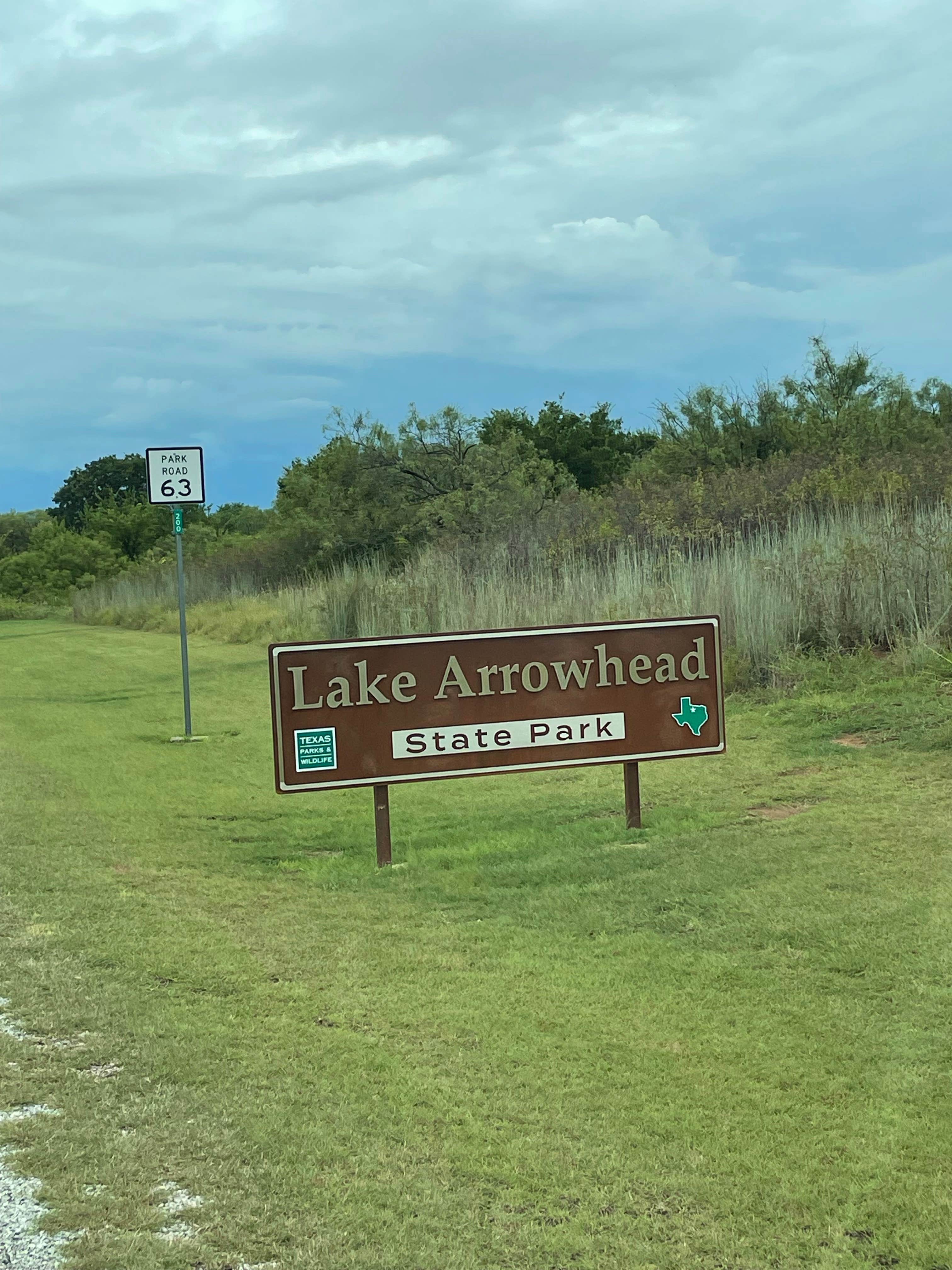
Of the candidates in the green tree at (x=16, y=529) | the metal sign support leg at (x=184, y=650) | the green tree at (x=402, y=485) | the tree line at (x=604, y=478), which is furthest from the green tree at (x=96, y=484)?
the metal sign support leg at (x=184, y=650)

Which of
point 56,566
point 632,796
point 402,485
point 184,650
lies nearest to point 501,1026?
point 632,796

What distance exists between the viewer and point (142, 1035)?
444 centimetres

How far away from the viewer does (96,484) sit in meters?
83.5

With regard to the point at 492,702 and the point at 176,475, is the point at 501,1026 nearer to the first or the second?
the point at 492,702

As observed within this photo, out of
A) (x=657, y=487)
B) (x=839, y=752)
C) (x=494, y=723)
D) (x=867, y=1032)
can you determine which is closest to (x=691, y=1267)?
(x=867, y=1032)

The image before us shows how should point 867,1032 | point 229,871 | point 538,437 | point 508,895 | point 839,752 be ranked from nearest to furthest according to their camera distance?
point 867,1032 < point 508,895 < point 229,871 < point 839,752 < point 538,437

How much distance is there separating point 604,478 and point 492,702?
41.4m

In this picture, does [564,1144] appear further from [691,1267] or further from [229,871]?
[229,871]

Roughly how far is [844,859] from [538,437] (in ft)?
154

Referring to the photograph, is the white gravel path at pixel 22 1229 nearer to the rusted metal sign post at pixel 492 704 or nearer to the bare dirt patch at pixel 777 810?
the rusted metal sign post at pixel 492 704

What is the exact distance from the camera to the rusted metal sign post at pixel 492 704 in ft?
23.3

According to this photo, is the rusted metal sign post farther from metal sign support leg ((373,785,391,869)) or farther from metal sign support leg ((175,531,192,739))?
metal sign support leg ((175,531,192,739))

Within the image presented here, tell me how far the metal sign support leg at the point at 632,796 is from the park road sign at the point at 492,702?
0.12 meters

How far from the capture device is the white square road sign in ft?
42.3
